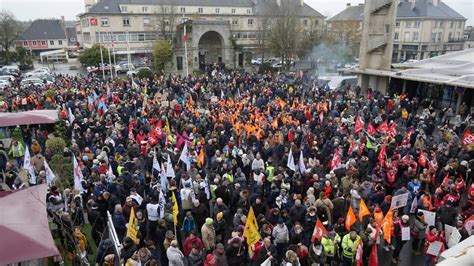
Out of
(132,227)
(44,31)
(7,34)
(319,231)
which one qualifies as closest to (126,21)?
(7,34)

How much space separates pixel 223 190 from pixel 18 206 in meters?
5.34

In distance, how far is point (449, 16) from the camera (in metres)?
67.6

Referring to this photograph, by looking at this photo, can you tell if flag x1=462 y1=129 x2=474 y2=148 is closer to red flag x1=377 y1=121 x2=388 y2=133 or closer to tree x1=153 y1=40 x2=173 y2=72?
red flag x1=377 y1=121 x2=388 y2=133

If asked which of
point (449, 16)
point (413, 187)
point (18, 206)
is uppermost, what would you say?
point (449, 16)

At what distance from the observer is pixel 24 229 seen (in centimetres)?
725

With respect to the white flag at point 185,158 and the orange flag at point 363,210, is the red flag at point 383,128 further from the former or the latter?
the white flag at point 185,158

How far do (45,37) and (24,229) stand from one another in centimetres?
8625

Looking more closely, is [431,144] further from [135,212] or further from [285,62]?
[285,62]

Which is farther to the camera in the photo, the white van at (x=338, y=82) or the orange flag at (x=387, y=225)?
the white van at (x=338, y=82)

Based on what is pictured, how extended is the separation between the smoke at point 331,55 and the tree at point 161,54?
66.5 ft

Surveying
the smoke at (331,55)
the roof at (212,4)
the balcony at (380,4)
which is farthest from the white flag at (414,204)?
the roof at (212,4)

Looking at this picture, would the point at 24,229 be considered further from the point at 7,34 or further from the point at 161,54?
the point at 7,34

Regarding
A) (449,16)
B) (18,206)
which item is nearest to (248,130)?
(18,206)

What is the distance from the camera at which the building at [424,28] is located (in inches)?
2576
